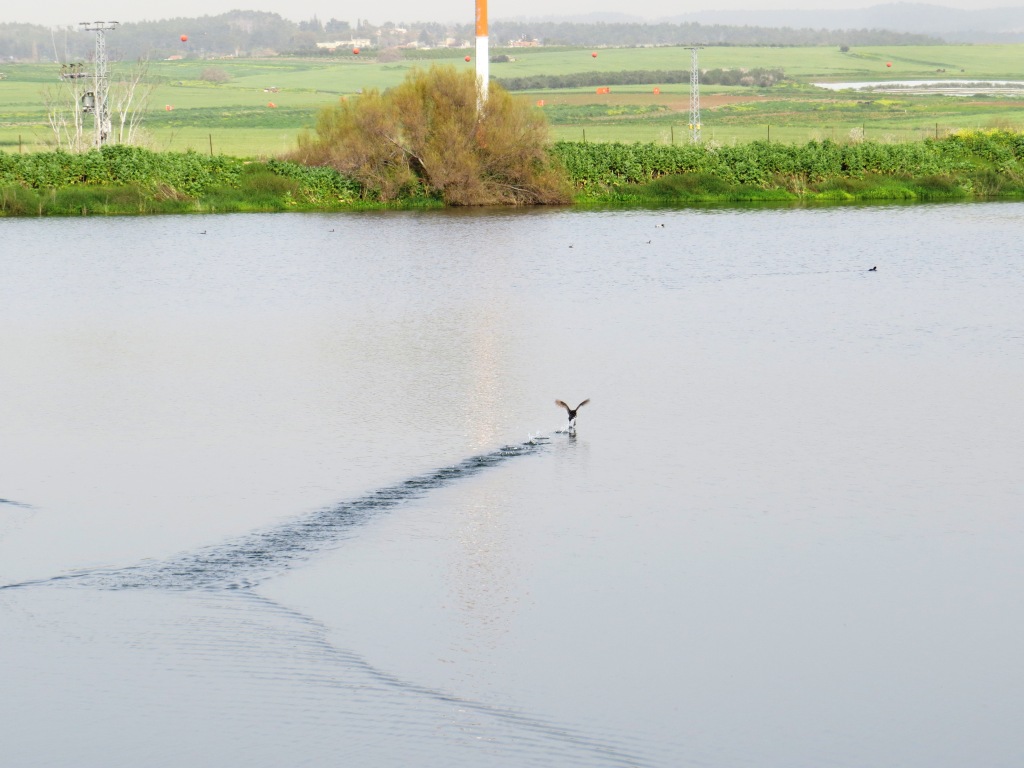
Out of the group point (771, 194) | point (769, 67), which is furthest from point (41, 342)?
point (769, 67)

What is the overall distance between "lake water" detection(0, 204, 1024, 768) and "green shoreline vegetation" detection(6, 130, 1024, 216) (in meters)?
18.9

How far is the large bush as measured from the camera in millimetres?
41125

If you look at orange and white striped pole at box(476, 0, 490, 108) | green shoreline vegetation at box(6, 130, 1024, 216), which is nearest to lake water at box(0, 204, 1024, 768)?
green shoreline vegetation at box(6, 130, 1024, 216)

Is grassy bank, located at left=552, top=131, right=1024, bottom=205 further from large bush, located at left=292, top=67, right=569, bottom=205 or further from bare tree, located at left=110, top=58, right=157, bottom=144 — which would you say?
bare tree, located at left=110, top=58, right=157, bottom=144

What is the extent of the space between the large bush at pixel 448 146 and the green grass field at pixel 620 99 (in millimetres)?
7567

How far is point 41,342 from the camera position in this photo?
19.3m

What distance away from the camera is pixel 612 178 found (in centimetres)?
4312

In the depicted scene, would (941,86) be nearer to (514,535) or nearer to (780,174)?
(780,174)

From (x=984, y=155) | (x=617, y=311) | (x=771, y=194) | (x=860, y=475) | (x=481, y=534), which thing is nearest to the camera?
(x=481, y=534)

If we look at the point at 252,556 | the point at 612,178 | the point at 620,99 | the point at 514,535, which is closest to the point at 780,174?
the point at 612,178

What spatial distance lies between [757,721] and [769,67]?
5702 inches

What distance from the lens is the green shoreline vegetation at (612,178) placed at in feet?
132

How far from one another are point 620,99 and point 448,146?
68328mm

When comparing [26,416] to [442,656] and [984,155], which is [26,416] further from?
[984,155]
